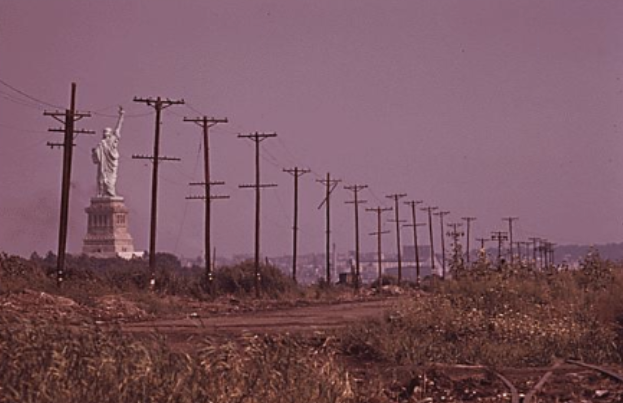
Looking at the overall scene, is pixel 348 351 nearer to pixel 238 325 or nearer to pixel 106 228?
pixel 238 325

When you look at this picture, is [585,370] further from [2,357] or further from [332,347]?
[2,357]

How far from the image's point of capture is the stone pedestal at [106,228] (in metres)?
126

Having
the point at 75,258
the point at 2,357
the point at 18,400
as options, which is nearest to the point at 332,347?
the point at 2,357

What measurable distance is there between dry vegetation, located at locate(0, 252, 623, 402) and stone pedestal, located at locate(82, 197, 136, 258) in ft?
276

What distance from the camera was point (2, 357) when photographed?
1337 cm

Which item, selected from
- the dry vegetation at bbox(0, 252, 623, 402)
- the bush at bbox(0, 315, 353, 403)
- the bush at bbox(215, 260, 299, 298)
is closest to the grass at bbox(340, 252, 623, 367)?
the dry vegetation at bbox(0, 252, 623, 402)

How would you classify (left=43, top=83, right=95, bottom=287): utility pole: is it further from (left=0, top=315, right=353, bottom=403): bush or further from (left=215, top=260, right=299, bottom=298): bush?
(left=0, top=315, right=353, bottom=403): bush

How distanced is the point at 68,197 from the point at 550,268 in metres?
21.8

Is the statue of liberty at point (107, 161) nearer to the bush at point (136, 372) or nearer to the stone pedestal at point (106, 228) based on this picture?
the stone pedestal at point (106, 228)

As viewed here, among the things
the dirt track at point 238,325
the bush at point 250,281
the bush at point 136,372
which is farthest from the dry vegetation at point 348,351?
the bush at point 250,281

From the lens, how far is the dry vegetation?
12.7 meters

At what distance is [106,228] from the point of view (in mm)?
128000

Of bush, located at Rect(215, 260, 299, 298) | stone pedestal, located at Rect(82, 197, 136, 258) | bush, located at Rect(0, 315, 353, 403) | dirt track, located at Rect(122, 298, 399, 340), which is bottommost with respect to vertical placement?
bush, located at Rect(0, 315, 353, 403)

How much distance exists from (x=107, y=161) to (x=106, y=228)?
9.01 m
